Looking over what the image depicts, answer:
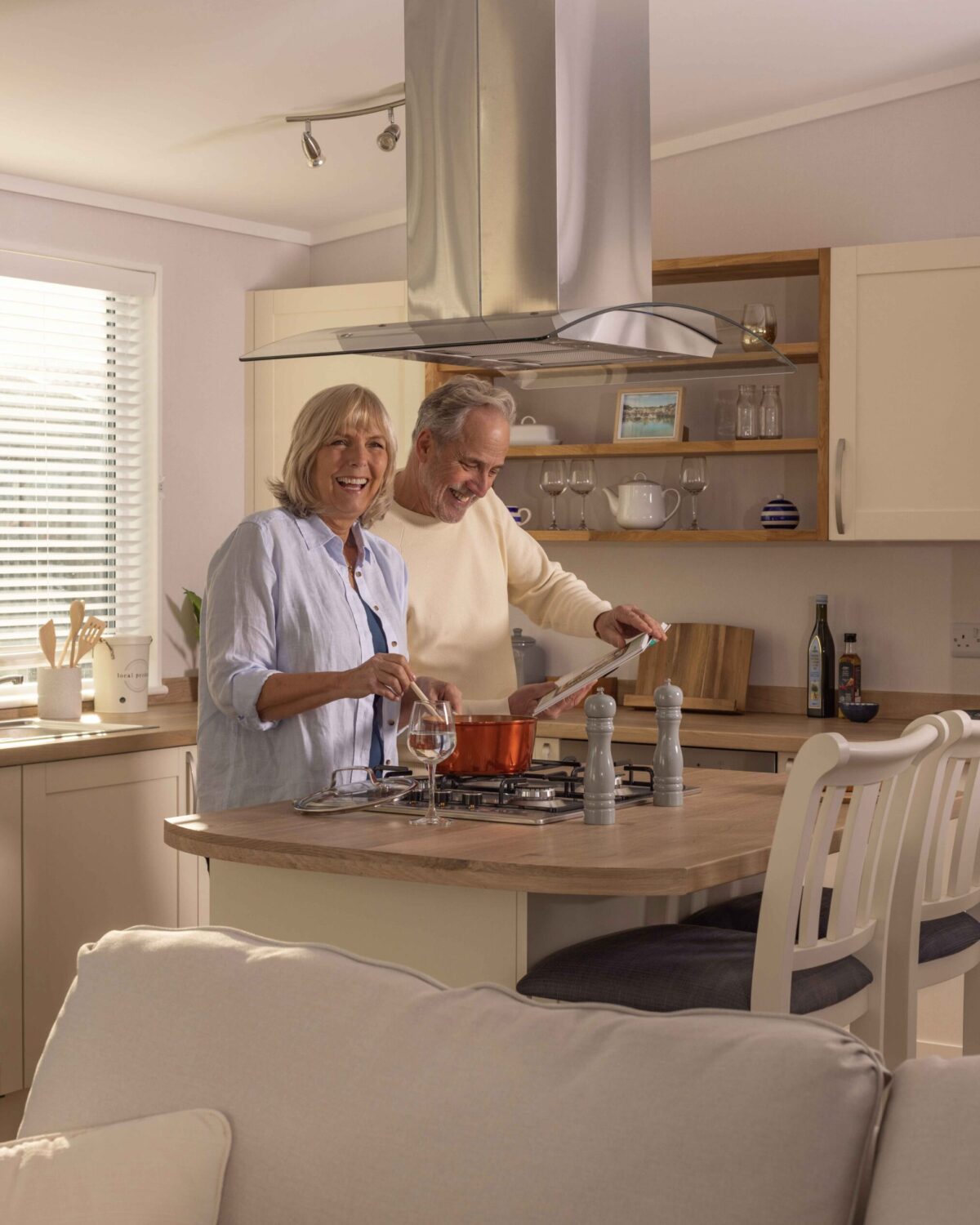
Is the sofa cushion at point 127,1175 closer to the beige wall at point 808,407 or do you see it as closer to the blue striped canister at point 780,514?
the beige wall at point 808,407

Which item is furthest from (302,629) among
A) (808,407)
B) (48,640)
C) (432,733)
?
(808,407)

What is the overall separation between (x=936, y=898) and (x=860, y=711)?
5.00ft

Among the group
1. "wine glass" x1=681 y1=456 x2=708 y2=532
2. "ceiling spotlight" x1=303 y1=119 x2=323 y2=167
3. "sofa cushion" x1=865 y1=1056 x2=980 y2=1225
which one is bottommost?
"sofa cushion" x1=865 y1=1056 x2=980 y2=1225

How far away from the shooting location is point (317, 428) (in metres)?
2.86

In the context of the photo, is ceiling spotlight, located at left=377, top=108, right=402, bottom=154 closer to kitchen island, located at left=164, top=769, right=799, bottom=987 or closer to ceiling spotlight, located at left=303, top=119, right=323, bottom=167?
ceiling spotlight, located at left=303, top=119, right=323, bottom=167

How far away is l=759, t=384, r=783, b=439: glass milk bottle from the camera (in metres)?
4.32

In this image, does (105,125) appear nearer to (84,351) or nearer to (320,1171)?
(84,351)

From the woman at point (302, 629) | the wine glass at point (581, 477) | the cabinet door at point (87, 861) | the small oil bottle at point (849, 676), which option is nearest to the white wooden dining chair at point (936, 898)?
the woman at point (302, 629)

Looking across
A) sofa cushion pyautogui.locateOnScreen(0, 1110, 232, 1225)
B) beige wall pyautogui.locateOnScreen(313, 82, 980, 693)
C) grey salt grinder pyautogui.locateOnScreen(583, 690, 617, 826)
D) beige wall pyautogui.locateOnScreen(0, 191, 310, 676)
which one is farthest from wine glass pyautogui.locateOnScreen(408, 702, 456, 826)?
beige wall pyautogui.locateOnScreen(0, 191, 310, 676)

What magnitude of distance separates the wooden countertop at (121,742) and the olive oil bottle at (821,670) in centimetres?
175

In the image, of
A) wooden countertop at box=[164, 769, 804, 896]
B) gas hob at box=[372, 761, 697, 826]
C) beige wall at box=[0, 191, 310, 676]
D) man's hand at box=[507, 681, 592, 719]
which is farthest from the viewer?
beige wall at box=[0, 191, 310, 676]

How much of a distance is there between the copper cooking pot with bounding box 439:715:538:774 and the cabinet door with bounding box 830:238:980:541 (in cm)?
167

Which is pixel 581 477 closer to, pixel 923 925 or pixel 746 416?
pixel 746 416

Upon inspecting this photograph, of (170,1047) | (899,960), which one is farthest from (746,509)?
(170,1047)
